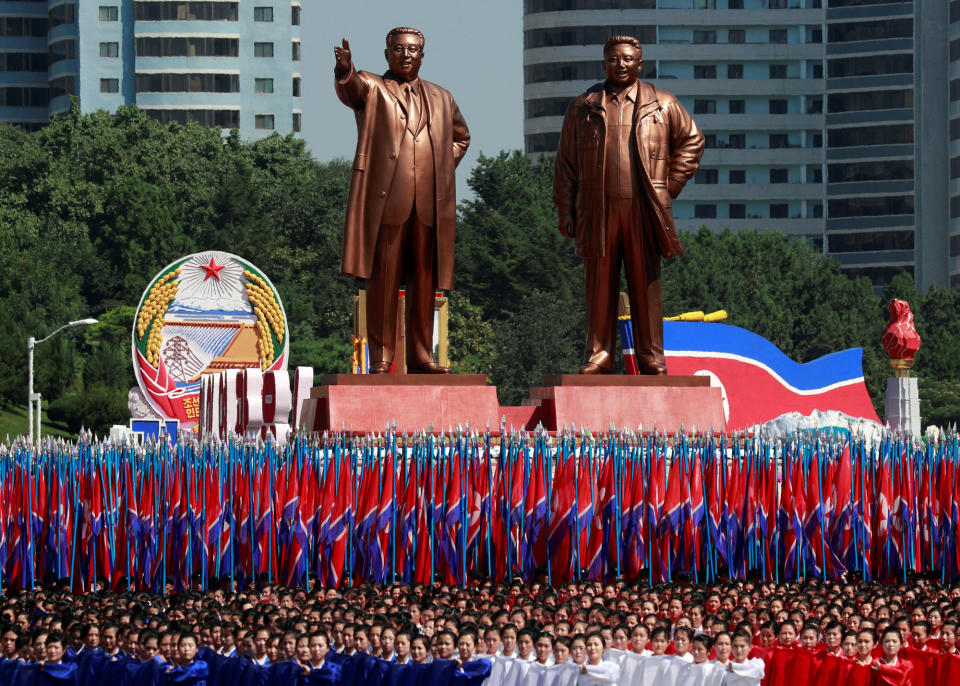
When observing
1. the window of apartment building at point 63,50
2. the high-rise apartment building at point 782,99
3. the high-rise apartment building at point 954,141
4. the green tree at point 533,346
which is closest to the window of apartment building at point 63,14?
the window of apartment building at point 63,50

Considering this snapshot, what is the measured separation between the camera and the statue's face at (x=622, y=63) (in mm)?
21312

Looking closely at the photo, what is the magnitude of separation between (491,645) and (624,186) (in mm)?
8269

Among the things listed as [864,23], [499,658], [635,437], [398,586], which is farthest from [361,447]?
[864,23]

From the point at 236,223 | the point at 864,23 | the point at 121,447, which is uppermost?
the point at 864,23

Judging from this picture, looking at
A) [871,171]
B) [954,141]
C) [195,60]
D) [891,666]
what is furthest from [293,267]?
[891,666]

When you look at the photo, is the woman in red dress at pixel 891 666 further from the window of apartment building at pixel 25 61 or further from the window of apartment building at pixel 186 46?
the window of apartment building at pixel 25 61

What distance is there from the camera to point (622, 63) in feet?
70.0

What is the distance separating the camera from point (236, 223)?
69875 mm

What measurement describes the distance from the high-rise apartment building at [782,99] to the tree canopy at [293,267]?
793 inches

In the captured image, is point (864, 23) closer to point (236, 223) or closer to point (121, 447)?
point (236, 223)

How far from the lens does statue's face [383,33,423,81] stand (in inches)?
823

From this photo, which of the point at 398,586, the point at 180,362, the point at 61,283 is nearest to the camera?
the point at 398,586

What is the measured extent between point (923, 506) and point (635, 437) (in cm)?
322

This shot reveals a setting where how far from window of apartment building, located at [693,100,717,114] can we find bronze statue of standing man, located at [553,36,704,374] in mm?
83797
